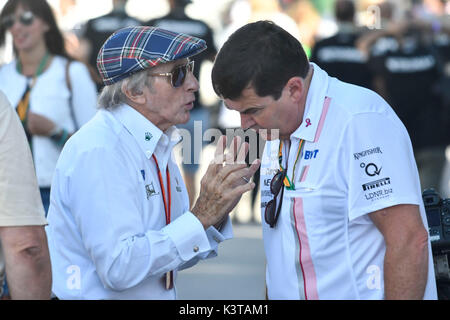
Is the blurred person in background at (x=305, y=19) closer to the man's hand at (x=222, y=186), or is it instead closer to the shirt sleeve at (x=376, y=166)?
the man's hand at (x=222, y=186)

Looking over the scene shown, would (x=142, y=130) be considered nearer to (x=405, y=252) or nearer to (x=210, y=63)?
(x=405, y=252)

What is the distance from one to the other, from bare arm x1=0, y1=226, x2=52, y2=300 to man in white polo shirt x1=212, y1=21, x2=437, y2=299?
892 mm

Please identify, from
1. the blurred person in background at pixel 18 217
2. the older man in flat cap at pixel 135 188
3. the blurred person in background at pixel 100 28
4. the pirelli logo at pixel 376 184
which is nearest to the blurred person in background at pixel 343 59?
the blurred person in background at pixel 100 28

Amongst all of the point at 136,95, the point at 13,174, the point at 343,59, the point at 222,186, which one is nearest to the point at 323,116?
the point at 222,186

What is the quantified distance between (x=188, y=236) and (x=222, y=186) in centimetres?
23

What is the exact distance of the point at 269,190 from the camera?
3697 mm

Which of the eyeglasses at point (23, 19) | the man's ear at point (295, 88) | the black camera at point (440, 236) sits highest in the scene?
the eyeglasses at point (23, 19)

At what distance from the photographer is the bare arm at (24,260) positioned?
3.22 metres

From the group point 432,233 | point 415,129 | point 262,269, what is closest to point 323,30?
point 415,129

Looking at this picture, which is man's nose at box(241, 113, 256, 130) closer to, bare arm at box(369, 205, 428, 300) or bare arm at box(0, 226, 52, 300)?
bare arm at box(369, 205, 428, 300)

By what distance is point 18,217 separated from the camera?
10.5 ft

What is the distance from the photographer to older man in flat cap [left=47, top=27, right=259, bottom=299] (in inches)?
138
